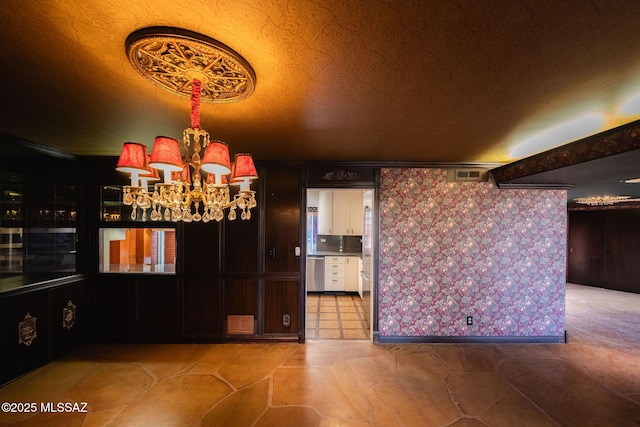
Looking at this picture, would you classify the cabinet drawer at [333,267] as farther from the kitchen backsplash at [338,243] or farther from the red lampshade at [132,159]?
the red lampshade at [132,159]

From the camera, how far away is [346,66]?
1.38 meters

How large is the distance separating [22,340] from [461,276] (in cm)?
514

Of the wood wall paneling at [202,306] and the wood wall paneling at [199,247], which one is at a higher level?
the wood wall paneling at [199,247]

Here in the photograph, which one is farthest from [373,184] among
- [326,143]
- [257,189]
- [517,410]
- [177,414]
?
[177,414]

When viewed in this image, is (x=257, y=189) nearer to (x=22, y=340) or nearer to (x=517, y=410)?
(x=22, y=340)

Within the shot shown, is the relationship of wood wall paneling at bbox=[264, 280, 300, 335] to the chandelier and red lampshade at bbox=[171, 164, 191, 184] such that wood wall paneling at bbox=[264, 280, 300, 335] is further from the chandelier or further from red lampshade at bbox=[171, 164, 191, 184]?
red lampshade at bbox=[171, 164, 191, 184]

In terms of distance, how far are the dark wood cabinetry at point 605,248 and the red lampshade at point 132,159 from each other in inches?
387

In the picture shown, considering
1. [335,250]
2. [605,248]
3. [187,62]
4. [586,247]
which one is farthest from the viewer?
[586,247]

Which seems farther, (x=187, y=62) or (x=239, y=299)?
(x=239, y=299)

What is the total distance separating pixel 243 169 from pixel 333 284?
15.0ft

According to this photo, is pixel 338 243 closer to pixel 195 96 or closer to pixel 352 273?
pixel 352 273

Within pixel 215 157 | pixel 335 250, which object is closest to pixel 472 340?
pixel 335 250

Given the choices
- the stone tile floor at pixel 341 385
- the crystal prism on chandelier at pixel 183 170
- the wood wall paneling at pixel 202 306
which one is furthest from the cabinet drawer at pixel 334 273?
the crystal prism on chandelier at pixel 183 170

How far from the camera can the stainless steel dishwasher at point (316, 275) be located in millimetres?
5785
